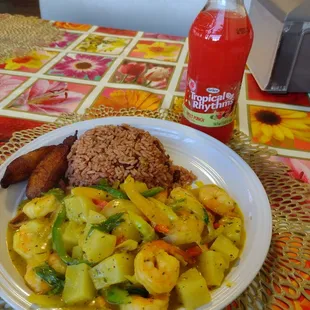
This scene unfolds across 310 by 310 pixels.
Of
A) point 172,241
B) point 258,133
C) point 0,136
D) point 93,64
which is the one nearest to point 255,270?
point 172,241

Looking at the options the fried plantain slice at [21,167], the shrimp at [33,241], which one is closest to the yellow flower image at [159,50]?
the fried plantain slice at [21,167]

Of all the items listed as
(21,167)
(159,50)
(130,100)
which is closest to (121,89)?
(130,100)

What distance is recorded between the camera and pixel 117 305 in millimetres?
667

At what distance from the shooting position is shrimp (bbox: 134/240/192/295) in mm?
638

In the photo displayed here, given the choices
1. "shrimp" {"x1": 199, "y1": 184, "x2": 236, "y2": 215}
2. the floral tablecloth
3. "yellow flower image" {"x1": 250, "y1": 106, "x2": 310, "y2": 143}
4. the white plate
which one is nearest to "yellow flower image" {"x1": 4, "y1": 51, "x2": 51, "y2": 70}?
the floral tablecloth

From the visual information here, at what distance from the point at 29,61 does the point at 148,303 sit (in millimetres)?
1373

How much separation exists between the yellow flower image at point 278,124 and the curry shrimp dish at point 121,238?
0.41 m

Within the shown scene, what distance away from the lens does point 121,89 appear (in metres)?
1.49

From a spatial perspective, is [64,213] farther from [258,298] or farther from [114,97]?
[114,97]

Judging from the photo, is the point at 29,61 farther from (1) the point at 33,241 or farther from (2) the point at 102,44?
(1) the point at 33,241

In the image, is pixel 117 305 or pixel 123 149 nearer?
pixel 117 305

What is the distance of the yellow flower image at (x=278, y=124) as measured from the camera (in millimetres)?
1259

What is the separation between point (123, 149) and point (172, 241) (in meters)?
0.34

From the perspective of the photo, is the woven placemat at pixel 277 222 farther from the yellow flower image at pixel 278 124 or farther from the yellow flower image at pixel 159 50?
the yellow flower image at pixel 159 50
